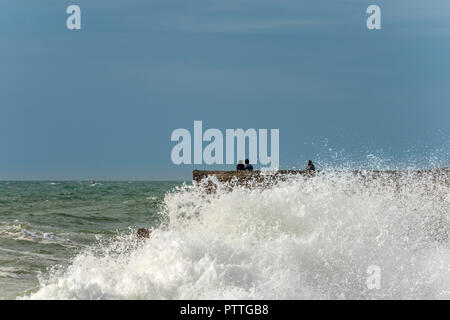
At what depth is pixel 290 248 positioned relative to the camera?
35.6 ft

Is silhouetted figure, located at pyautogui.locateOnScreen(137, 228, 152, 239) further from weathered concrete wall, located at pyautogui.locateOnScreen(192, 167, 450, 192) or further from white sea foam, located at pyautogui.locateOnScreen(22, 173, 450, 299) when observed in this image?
weathered concrete wall, located at pyautogui.locateOnScreen(192, 167, 450, 192)

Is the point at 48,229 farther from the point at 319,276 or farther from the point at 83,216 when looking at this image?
the point at 319,276

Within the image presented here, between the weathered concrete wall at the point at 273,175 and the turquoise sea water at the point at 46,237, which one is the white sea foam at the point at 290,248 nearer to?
the weathered concrete wall at the point at 273,175

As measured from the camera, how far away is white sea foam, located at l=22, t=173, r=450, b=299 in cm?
907

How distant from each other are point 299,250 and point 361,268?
2.97ft

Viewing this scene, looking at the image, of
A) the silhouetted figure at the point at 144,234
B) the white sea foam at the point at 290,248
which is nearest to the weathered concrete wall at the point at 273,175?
the white sea foam at the point at 290,248

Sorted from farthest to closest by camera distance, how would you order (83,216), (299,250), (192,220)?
(83,216), (192,220), (299,250)

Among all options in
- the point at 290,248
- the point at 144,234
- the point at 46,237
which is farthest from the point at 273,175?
the point at 46,237

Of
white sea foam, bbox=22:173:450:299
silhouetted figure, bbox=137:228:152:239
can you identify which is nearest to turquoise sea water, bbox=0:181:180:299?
white sea foam, bbox=22:173:450:299

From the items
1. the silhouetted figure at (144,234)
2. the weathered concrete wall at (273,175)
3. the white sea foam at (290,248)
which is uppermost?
the weathered concrete wall at (273,175)

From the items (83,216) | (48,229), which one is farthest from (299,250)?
(83,216)

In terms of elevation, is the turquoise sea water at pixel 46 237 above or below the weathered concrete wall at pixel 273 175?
below

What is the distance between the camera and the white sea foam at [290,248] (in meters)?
9.07

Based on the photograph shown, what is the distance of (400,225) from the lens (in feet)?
44.3
